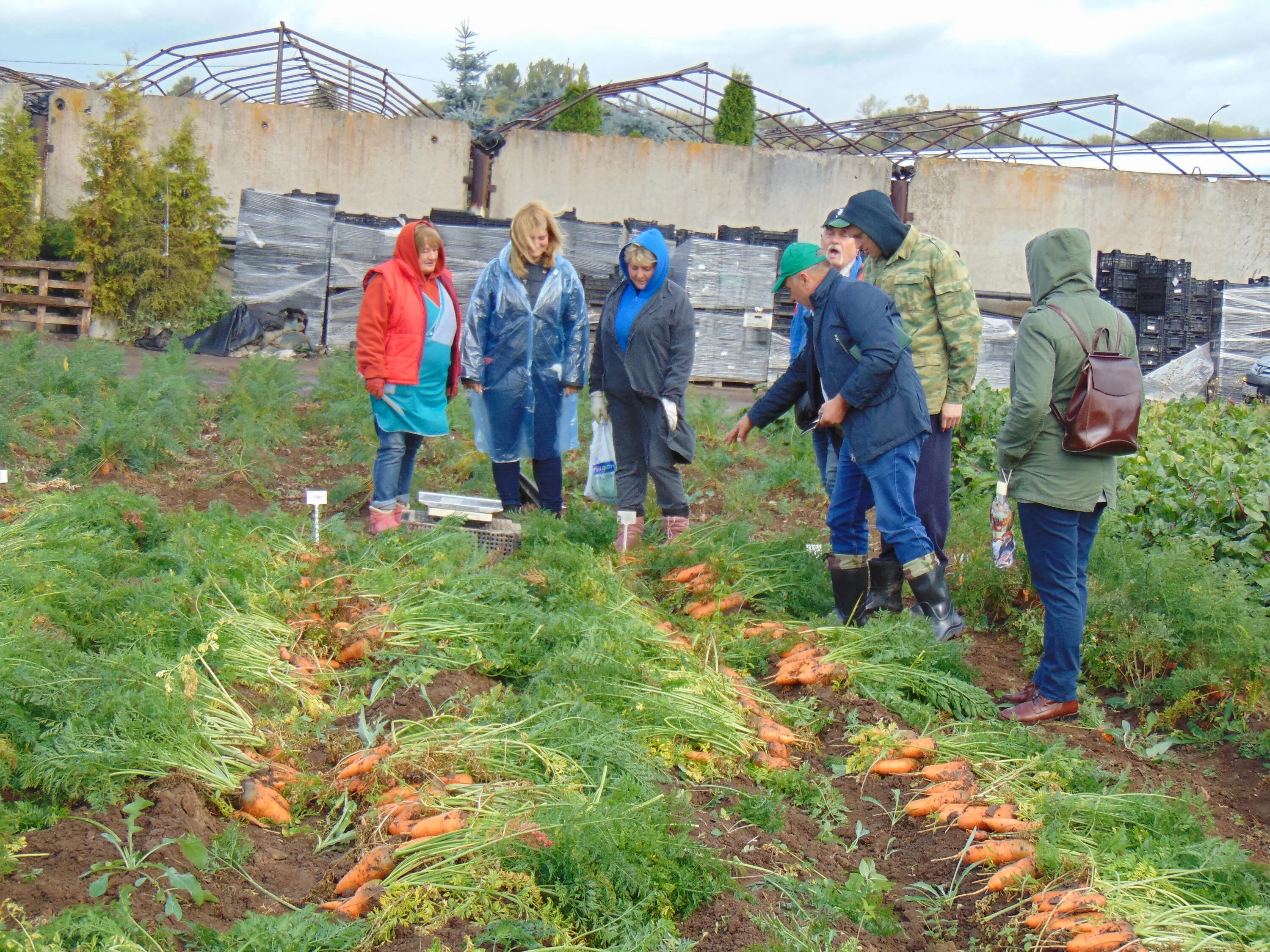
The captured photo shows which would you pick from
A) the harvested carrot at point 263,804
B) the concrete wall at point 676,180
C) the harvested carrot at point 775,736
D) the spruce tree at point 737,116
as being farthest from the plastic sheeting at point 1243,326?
the harvested carrot at point 263,804

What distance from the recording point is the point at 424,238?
20.2 ft

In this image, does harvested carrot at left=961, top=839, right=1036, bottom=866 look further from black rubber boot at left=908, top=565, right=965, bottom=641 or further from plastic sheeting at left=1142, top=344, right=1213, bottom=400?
plastic sheeting at left=1142, top=344, right=1213, bottom=400

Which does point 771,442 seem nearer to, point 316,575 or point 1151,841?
point 316,575

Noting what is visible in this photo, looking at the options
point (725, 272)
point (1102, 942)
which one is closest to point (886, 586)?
point (1102, 942)

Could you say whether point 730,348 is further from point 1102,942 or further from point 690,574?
point 1102,942

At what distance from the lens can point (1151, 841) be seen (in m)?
3.23

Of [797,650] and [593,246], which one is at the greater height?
[593,246]

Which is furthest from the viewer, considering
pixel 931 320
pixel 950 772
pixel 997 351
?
pixel 997 351

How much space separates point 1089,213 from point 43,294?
51.1 feet

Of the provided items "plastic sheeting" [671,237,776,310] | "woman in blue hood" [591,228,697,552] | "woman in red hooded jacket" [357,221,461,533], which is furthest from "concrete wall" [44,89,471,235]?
"woman in blue hood" [591,228,697,552]

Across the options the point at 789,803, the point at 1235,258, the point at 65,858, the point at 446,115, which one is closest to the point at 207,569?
the point at 65,858

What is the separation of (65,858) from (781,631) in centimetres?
315

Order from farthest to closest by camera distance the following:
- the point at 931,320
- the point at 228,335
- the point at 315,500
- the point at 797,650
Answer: the point at 228,335 → the point at 315,500 → the point at 931,320 → the point at 797,650

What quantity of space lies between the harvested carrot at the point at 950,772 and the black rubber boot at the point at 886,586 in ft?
5.00
